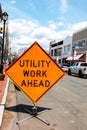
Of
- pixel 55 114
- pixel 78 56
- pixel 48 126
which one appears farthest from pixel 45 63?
pixel 78 56

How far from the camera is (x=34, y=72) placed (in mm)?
10203

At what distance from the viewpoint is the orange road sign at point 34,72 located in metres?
10.1

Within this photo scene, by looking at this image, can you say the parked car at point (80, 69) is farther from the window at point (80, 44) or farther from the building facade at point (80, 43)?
the window at point (80, 44)

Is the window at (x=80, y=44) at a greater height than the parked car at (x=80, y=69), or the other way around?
the window at (x=80, y=44)

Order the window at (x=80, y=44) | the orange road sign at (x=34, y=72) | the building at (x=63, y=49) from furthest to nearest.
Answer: the building at (x=63, y=49)
the window at (x=80, y=44)
the orange road sign at (x=34, y=72)

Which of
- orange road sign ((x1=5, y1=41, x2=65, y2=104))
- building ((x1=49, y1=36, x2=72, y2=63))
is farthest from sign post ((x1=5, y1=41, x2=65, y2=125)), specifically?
building ((x1=49, y1=36, x2=72, y2=63))

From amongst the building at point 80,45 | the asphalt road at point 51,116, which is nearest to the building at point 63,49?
the building at point 80,45

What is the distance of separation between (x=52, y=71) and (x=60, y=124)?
196 cm

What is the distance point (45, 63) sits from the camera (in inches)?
404

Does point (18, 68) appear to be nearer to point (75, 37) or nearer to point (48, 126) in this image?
point (48, 126)

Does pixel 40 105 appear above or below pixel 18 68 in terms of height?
below

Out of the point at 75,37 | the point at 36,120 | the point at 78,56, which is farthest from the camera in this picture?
the point at 75,37

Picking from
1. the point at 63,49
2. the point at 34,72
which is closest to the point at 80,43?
the point at 63,49

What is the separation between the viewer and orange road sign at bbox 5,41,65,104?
10070mm
